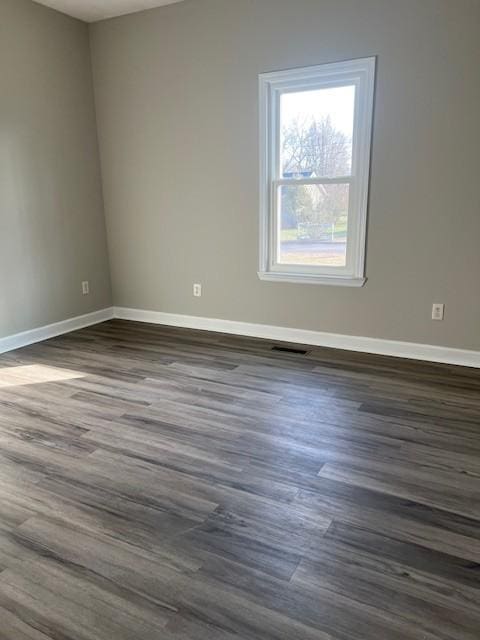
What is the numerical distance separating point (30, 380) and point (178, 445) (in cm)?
148

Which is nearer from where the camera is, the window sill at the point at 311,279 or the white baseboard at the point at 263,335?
the white baseboard at the point at 263,335

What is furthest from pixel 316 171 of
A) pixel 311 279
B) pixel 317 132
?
pixel 311 279

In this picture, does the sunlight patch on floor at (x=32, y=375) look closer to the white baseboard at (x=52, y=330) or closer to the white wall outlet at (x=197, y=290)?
the white baseboard at (x=52, y=330)

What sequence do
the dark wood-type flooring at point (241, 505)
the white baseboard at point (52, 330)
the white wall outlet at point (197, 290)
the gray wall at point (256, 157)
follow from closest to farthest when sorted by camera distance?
the dark wood-type flooring at point (241, 505) → the gray wall at point (256, 157) → the white baseboard at point (52, 330) → the white wall outlet at point (197, 290)

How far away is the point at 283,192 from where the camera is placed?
12.5 ft

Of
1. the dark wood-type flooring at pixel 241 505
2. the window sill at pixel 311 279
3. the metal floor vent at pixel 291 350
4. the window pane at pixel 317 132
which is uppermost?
the window pane at pixel 317 132

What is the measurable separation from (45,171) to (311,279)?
8.34ft

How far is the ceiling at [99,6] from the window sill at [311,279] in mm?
2408

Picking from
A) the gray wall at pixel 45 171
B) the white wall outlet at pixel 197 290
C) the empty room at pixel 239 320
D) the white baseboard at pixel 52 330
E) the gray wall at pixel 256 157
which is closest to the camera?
the empty room at pixel 239 320

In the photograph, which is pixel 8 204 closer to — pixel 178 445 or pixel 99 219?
pixel 99 219

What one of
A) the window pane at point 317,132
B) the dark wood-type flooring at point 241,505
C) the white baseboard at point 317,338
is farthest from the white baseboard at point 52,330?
the window pane at point 317,132

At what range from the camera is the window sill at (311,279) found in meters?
3.65

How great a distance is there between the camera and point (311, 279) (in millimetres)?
3811

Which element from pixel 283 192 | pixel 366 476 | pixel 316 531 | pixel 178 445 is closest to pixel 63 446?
pixel 178 445
